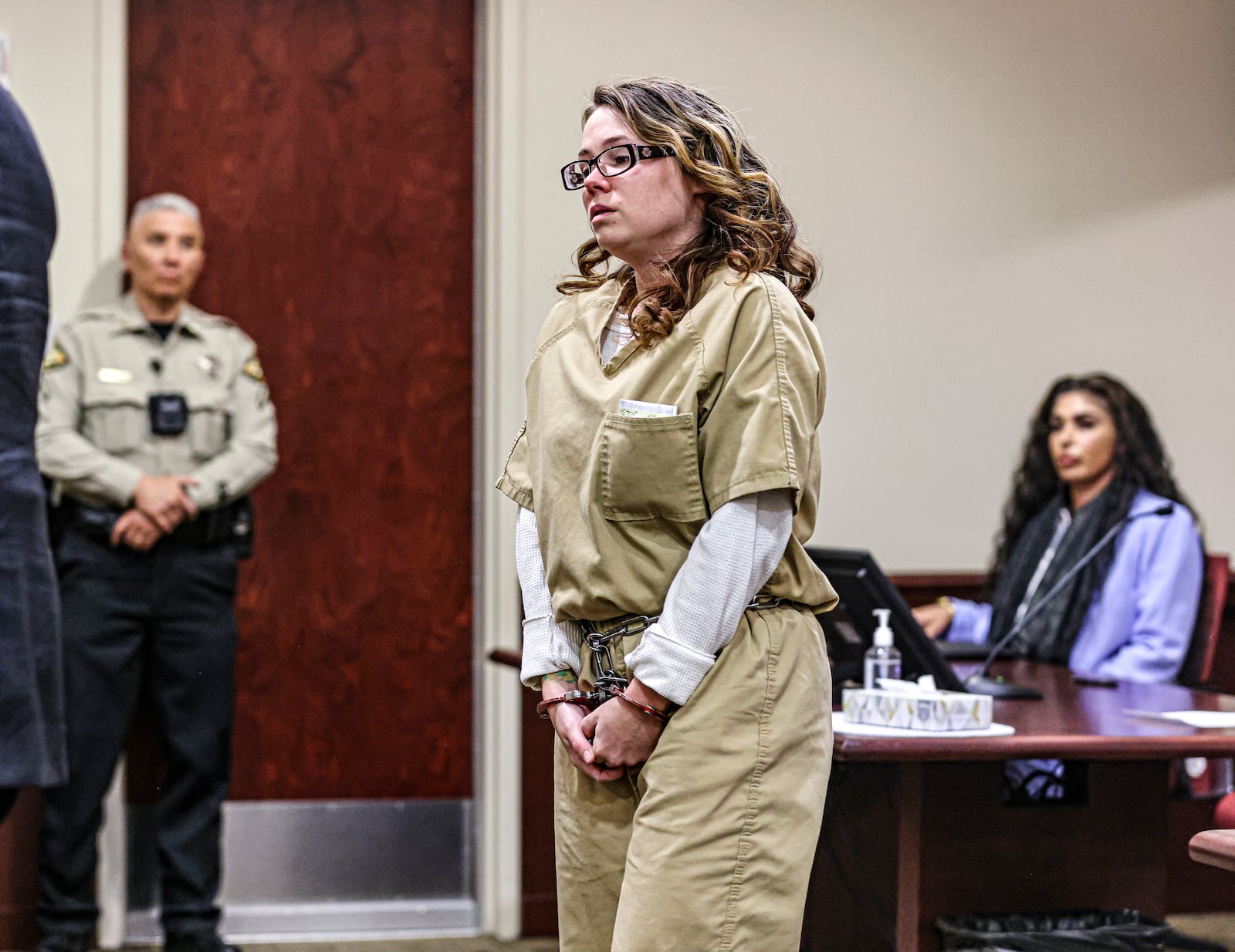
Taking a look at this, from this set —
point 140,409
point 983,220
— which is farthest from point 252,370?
point 983,220

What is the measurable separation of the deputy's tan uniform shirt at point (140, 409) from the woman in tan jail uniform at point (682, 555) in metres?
2.05

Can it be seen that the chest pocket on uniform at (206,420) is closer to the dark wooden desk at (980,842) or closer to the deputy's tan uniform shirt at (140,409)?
the deputy's tan uniform shirt at (140,409)

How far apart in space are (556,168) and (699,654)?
8.31ft

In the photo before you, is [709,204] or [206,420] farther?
[206,420]

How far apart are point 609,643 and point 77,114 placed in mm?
2706

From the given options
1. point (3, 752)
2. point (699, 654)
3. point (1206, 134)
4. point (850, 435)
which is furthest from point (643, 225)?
point (1206, 134)

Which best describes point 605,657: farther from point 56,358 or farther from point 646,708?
point 56,358

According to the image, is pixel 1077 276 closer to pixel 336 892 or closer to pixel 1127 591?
pixel 1127 591

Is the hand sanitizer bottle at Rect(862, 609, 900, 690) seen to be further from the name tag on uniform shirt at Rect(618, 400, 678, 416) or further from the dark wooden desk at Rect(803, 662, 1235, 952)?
the name tag on uniform shirt at Rect(618, 400, 678, 416)

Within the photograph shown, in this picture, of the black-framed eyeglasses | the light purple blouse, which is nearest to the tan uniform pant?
the black-framed eyeglasses

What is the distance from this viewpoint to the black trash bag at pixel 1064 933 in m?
2.28

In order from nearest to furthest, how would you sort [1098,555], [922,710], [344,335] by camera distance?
[922,710] < [1098,555] < [344,335]

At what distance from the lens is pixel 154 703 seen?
361 cm

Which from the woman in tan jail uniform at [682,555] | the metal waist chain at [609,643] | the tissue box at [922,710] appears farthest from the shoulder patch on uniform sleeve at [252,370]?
the metal waist chain at [609,643]
